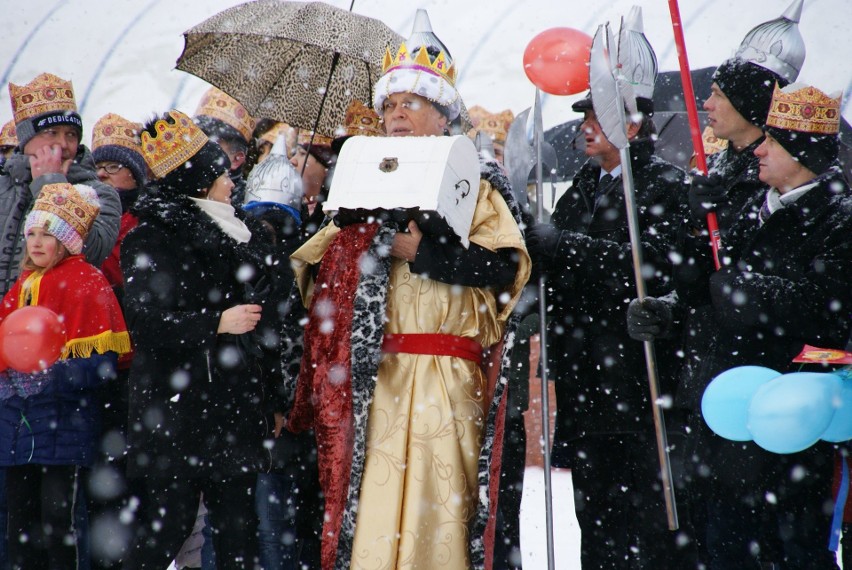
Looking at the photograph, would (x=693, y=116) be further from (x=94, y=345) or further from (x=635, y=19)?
(x=94, y=345)

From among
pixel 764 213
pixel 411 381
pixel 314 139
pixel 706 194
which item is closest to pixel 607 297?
pixel 706 194

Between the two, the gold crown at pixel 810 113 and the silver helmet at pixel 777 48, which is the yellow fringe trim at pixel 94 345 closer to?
the gold crown at pixel 810 113

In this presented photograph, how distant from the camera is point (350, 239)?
367 centimetres

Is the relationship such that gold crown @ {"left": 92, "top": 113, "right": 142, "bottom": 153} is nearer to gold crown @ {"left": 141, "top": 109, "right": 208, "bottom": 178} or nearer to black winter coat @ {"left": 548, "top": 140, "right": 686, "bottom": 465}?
gold crown @ {"left": 141, "top": 109, "right": 208, "bottom": 178}

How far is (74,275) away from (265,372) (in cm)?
96

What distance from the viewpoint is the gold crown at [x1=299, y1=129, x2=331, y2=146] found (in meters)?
5.05

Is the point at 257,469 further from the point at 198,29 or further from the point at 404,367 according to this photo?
the point at 198,29

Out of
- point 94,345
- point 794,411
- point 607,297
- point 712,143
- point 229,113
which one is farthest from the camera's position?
point 229,113

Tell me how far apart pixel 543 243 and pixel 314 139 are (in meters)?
1.65

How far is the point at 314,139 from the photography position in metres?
5.10

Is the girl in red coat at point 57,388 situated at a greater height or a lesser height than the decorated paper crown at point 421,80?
lesser

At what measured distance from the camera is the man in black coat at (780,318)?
11.4 feet

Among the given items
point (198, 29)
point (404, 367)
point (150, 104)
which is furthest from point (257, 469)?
point (150, 104)

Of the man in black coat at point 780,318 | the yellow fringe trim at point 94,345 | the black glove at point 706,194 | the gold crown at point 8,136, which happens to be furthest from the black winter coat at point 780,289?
the gold crown at point 8,136
